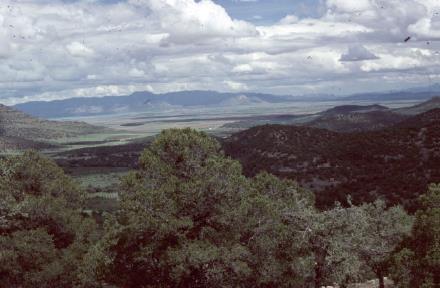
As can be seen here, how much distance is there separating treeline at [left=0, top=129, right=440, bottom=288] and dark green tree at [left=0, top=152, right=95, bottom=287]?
0.29 metres

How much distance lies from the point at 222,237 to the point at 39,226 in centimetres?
2200

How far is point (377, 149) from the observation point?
15138 cm

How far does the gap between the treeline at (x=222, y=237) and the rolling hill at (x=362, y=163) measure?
62.5m

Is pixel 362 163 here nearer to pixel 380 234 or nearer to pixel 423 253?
pixel 380 234

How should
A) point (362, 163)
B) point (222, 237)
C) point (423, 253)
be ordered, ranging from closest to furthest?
point (423, 253) < point (222, 237) < point (362, 163)

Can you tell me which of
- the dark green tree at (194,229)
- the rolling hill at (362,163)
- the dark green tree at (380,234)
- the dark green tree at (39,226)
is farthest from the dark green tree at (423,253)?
the rolling hill at (362,163)

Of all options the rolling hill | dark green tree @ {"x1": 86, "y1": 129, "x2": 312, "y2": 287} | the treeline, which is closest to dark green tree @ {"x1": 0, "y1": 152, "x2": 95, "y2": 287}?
the treeline

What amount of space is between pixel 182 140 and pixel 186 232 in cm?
753

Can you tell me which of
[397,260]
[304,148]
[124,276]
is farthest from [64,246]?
[304,148]

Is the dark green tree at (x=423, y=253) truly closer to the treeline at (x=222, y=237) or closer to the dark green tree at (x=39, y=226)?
the treeline at (x=222, y=237)

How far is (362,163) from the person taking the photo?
482ft

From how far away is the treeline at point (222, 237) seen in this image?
112 feet

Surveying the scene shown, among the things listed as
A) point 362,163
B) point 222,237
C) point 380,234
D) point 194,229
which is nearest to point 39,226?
point 194,229

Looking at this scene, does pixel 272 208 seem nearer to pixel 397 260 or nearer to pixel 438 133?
pixel 397 260
